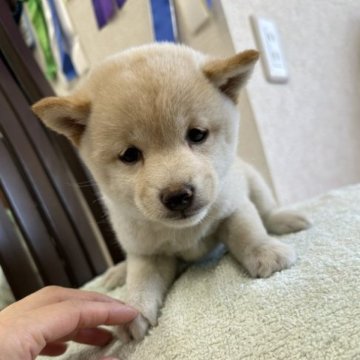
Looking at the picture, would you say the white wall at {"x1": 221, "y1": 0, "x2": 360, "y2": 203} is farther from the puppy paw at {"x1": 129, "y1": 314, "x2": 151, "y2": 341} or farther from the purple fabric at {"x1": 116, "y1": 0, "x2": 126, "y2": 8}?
the puppy paw at {"x1": 129, "y1": 314, "x2": 151, "y2": 341}

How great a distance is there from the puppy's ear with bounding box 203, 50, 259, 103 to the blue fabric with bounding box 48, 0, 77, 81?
1069 mm

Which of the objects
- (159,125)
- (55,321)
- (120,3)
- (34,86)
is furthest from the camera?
(120,3)

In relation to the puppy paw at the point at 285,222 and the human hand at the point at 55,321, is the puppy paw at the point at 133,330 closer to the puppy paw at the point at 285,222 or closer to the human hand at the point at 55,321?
the human hand at the point at 55,321

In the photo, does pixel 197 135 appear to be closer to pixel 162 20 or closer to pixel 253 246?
pixel 253 246

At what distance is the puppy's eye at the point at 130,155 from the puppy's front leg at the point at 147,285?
22 cm

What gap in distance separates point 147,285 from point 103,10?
106cm

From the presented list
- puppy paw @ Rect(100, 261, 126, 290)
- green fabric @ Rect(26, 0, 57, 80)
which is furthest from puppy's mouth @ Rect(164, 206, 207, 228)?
green fabric @ Rect(26, 0, 57, 80)

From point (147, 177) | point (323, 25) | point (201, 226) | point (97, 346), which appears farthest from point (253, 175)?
point (323, 25)

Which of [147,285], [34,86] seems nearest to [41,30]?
[34,86]

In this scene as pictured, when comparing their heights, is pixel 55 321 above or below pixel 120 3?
below

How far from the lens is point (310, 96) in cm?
138

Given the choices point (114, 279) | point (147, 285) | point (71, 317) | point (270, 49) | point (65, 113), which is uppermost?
point (65, 113)

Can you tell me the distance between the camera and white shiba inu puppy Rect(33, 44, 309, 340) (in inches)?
25.9

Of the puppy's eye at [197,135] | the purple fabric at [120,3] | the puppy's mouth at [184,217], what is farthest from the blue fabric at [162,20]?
the puppy's mouth at [184,217]
